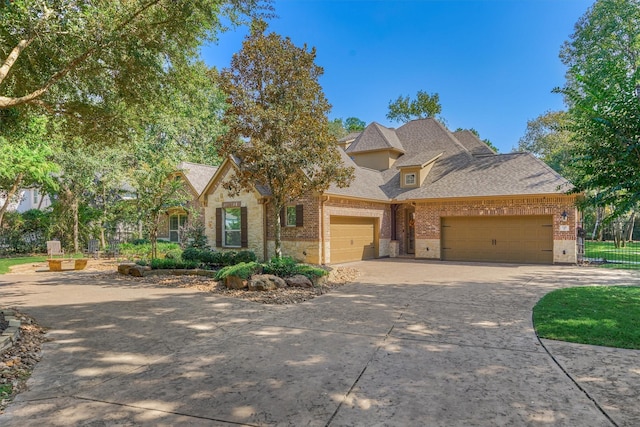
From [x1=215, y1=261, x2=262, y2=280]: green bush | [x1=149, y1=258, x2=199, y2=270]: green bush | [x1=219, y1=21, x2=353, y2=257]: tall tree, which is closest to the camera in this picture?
[x1=215, y1=261, x2=262, y2=280]: green bush

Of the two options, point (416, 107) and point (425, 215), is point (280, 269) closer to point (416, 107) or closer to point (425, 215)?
point (425, 215)

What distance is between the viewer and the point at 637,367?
4.43m

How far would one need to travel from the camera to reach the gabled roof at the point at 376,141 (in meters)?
22.5

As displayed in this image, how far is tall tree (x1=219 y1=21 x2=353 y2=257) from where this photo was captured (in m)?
11.2

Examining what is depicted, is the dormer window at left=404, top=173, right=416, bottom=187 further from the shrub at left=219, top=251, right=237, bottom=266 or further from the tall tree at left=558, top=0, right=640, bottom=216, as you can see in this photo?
the tall tree at left=558, top=0, right=640, bottom=216

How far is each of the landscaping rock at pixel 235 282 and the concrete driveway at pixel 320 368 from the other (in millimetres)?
1627

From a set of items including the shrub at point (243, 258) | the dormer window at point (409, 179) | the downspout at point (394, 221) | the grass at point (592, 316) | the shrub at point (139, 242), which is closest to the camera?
the grass at point (592, 316)

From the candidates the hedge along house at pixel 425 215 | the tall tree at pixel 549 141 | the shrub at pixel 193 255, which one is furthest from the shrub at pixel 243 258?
the tall tree at pixel 549 141

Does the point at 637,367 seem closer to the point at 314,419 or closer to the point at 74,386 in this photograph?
the point at 314,419

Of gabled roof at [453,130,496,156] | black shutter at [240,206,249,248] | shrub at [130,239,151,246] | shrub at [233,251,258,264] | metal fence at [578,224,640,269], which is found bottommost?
metal fence at [578,224,640,269]

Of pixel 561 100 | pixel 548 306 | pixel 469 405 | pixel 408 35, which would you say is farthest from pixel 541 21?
pixel 469 405

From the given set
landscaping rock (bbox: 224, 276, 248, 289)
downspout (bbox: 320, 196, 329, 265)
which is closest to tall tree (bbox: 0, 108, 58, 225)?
landscaping rock (bbox: 224, 276, 248, 289)

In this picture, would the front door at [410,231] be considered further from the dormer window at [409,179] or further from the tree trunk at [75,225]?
the tree trunk at [75,225]

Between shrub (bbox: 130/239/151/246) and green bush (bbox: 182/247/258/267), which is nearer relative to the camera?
green bush (bbox: 182/247/258/267)
